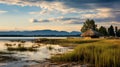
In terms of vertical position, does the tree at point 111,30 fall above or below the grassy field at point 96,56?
below

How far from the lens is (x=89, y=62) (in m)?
26.6

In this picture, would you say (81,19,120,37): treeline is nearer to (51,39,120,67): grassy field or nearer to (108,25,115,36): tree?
(108,25,115,36): tree

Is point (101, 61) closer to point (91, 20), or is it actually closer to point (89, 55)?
point (89, 55)

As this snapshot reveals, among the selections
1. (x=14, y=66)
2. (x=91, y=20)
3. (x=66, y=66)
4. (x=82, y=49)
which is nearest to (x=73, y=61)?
(x=82, y=49)

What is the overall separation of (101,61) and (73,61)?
5383 mm

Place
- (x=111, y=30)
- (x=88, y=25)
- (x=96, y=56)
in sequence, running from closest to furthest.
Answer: (x=96, y=56) → (x=88, y=25) → (x=111, y=30)

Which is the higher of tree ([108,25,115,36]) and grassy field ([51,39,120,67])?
grassy field ([51,39,120,67])

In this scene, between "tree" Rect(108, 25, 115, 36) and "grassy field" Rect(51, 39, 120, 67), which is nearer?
"grassy field" Rect(51, 39, 120, 67)

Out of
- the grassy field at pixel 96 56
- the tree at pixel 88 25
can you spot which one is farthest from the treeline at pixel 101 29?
the grassy field at pixel 96 56

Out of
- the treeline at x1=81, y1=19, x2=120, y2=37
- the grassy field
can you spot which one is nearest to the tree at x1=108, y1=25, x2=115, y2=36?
the treeline at x1=81, y1=19, x2=120, y2=37

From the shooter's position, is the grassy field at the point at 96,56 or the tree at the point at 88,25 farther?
the tree at the point at 88,25

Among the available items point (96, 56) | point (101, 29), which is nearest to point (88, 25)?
point (101, 29)

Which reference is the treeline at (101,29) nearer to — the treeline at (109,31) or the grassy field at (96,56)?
the treeline at (109,31)

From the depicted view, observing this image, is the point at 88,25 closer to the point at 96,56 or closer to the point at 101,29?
the point at 101,29
